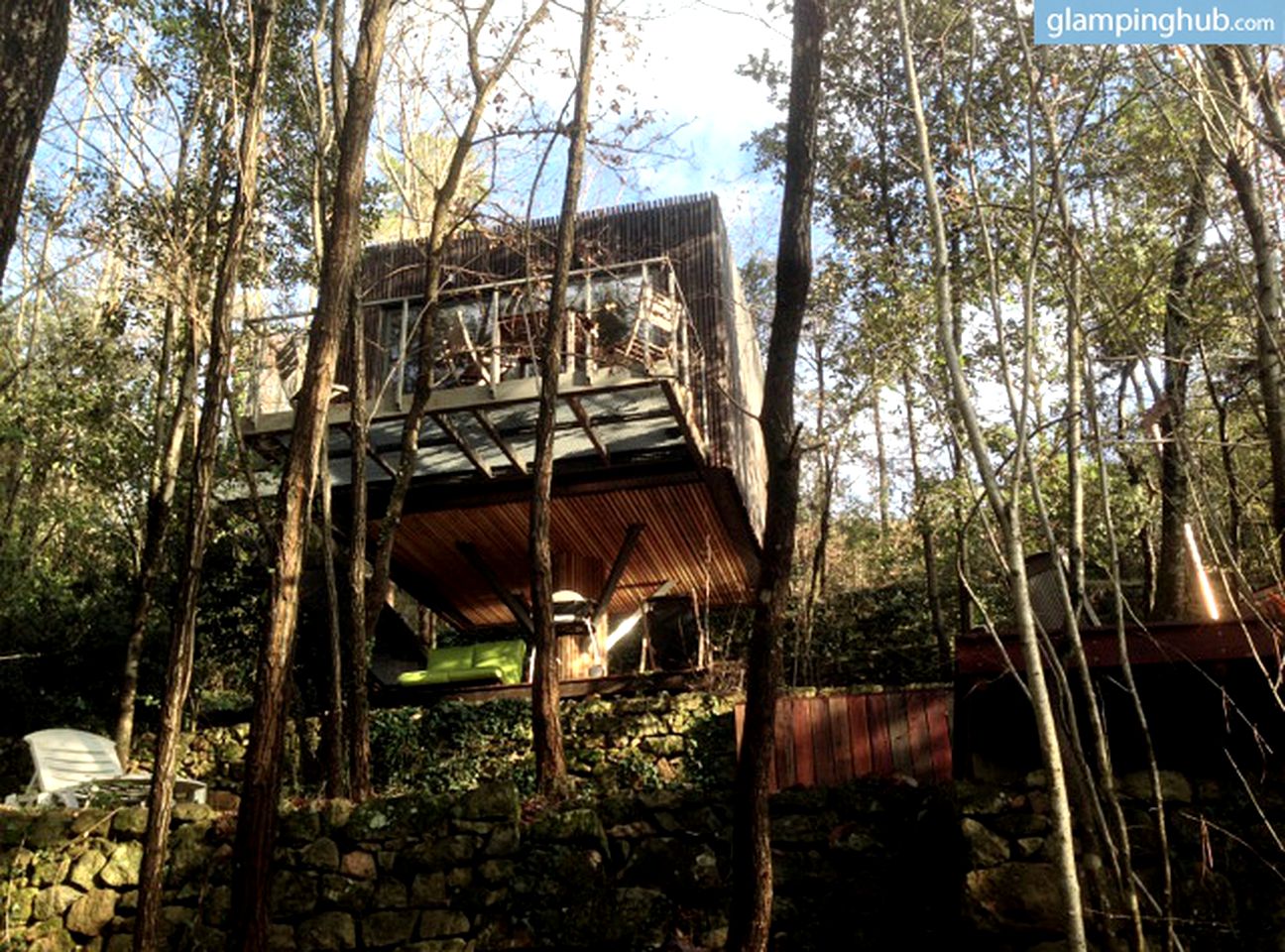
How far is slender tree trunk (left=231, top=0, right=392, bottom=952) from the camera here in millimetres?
5570

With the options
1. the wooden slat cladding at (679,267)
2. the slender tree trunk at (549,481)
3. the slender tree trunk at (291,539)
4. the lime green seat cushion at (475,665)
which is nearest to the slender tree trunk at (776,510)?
the slender tree trunk at (291,539)

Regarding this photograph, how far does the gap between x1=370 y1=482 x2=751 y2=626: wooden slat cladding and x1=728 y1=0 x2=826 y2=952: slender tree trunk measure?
18.6 ft

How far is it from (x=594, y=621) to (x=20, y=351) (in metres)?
9.49

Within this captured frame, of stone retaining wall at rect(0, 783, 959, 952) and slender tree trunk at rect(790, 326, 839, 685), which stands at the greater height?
slender tree trunk at rect(790, 326, 839, 685)

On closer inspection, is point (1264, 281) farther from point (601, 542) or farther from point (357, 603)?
point (601, 542)

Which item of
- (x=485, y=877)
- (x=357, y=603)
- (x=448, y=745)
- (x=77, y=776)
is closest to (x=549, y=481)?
(x=357, y=603)

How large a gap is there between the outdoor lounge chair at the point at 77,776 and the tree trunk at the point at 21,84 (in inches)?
202

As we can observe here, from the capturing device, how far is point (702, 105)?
33.3ft

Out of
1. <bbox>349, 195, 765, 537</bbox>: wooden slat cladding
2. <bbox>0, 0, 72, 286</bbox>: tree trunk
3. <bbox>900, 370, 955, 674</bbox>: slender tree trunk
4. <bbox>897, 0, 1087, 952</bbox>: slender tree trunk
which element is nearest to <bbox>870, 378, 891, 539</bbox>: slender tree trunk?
<bbox>900, 370, 955, 674</bbox>: slender tree trunk

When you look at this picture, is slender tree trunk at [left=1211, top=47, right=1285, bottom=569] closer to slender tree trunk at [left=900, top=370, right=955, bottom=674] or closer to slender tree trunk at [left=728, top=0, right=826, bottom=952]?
slender tree trunk at [left=728, top=0, right=826, bottom=952]

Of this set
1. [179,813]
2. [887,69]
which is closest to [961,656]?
[179,813]

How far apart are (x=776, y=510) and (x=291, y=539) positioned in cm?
277

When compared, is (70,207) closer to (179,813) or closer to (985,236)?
(179,813)

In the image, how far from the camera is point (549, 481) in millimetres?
8383
